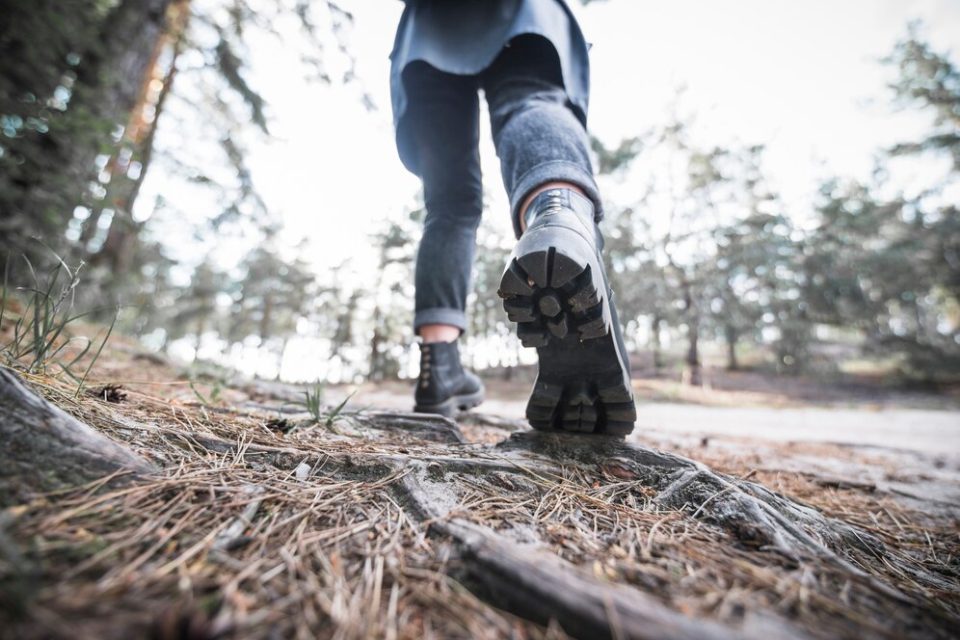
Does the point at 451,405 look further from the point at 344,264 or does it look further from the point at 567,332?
the point at 344,264

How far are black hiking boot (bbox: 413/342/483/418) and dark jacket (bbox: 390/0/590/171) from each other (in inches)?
37.5

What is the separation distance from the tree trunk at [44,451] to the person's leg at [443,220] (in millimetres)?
987

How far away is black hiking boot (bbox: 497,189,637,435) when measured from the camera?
88 cm

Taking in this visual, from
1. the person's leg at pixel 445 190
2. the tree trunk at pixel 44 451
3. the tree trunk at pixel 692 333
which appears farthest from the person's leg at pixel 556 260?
the tree trunk at pixel 692 333

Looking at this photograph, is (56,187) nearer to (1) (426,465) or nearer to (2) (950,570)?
(1) (426,465)

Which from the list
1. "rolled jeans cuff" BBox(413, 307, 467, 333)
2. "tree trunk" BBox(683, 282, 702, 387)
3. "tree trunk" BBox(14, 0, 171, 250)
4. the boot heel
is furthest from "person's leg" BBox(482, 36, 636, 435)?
"tree trunk" BBox(683, 282, 702, 387)

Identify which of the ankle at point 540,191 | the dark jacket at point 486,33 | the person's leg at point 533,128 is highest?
the dark jacket at point 486,33

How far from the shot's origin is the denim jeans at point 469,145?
1.12m

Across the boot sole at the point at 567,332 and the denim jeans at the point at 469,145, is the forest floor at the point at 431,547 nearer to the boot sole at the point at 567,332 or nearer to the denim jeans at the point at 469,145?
the boot sole at the point at 567,332

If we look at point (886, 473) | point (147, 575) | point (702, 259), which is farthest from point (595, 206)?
point (702, 259)

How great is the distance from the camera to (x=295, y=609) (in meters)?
0.41

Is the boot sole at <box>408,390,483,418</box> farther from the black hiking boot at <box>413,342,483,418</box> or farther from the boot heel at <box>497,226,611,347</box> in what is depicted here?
the boot heel at <box>497,226,611,347</box>

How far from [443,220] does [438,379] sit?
0.63 meters

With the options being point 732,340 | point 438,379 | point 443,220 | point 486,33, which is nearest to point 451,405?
point 438,379
